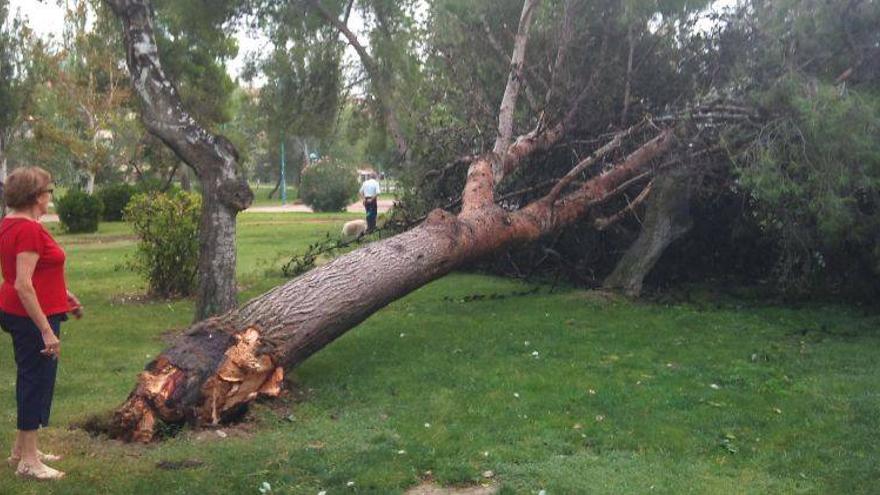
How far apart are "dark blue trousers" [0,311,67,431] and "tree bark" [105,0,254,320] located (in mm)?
3881

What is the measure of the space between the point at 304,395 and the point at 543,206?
4.31 m

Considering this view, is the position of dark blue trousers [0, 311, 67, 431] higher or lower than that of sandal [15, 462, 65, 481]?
higher

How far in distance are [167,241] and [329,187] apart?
25165mm

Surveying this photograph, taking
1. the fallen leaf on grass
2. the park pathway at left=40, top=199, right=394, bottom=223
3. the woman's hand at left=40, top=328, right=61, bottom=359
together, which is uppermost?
the woman's hand at left=40, top=328, right=61, bottom=359

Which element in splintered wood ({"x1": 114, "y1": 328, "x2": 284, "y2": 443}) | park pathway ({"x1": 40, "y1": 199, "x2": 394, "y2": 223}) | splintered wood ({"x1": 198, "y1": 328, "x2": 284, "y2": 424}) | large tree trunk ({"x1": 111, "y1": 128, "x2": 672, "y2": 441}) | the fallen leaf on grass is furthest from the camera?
park pathway ({"x1": 40, "y1": 199, "x2": 394, "y2": 223})

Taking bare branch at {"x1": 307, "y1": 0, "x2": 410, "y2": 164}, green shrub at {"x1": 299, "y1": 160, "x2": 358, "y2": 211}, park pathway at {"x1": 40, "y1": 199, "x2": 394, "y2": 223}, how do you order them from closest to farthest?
bare branch at {"x1": 307, "y1": 0, "x2": 410, "y2": 164}, park pathway at {"x1": 40, "y1": 199, "x2": 394, "y2": 223}, green shrub at {"x1": 299, "y1": 160, "x2": 358, "y2": 211}

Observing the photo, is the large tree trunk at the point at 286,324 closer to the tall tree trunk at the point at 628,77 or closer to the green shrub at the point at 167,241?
the tall tree trunk at the point at 628,77

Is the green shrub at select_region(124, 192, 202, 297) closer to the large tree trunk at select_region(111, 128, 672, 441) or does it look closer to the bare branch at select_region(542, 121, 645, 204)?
the large tree trunk at select_region(111, 128, 672, 441)

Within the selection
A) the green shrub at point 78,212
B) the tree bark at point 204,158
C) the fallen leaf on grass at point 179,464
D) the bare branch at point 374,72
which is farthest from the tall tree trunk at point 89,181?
the fallen leaf on grass at point 179,464

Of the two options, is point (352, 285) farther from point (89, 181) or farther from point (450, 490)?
point (89, 181)

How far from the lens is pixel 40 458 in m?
4.99

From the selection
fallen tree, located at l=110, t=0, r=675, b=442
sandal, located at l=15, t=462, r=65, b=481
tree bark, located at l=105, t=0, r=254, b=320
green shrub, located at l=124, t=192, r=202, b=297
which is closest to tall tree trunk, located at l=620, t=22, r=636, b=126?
fallen tree, located at l=110, t=0, r=675, b=442

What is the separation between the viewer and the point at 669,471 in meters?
5.12

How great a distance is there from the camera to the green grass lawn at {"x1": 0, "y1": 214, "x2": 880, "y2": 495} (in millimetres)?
5008
